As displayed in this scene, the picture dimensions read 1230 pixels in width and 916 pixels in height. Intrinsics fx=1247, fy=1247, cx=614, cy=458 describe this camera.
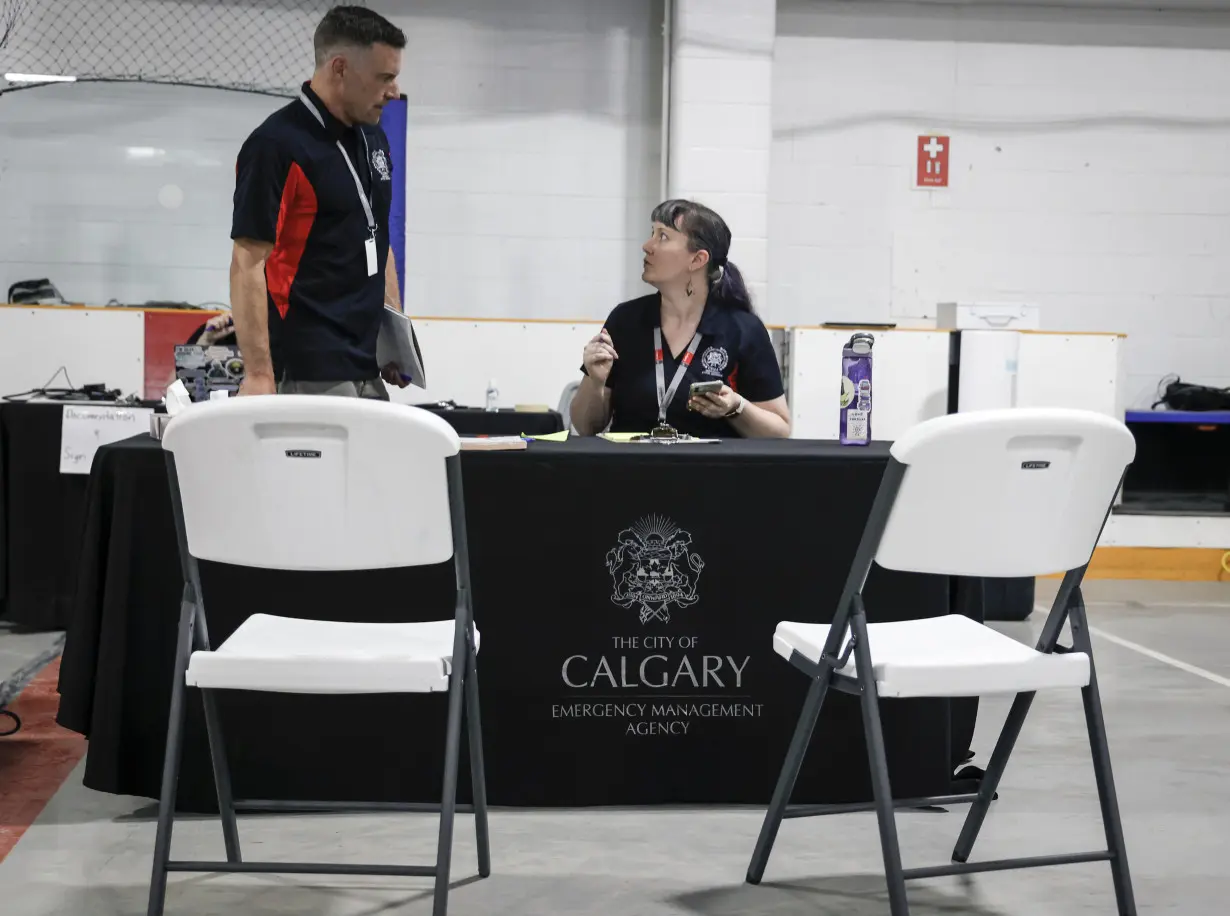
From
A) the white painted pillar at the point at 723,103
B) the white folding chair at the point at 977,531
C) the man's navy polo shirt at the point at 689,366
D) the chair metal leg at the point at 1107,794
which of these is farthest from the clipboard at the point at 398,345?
the white painted pillar at the point at 723,103

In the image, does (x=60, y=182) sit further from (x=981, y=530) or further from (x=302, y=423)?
(x=981, y=530)

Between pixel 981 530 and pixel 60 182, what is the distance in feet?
17.5

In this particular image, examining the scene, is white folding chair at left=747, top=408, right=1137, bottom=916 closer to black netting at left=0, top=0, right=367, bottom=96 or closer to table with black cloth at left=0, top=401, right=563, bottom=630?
table with black cloth at left=0, top=401, right=563, bottom=630

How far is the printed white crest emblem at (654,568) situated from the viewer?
86.8 inches

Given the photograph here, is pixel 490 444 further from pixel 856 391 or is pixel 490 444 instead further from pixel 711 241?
pixel 711 241

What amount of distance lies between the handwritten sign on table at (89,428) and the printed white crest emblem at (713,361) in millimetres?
1887

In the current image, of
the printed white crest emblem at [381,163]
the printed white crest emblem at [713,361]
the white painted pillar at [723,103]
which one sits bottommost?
the printed white crest emblem at [713,361]

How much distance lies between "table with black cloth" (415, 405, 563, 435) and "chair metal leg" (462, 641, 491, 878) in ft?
6.10

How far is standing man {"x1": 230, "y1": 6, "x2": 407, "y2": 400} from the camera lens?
2412 mm

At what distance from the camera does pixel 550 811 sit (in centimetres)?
Result: 226

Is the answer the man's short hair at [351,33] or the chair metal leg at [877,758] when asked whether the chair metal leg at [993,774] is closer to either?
the chair metal leg at [877,758]

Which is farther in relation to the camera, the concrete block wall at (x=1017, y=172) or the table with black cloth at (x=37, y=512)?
the concrete block wall at (x=1017, y=172)

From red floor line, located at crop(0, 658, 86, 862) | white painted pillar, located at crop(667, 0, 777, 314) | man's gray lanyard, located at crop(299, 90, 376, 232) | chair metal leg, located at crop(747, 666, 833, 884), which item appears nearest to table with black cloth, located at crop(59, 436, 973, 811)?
red floor line, located at crop(0, 658, 86, 862)

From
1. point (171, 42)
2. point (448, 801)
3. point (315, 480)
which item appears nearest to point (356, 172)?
point (315, 480)
